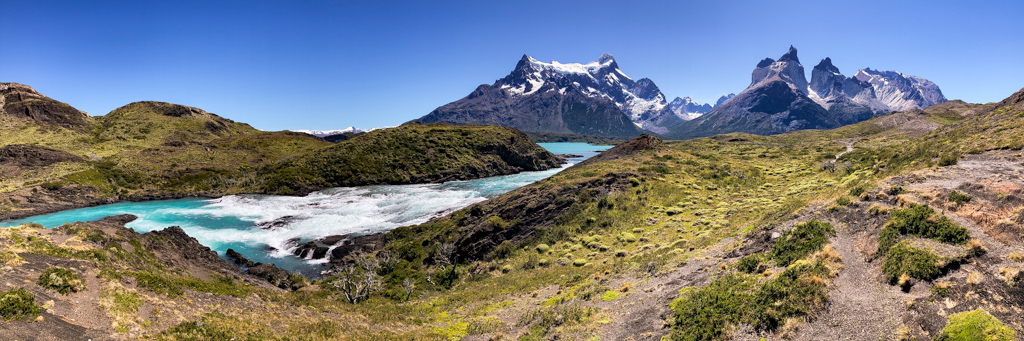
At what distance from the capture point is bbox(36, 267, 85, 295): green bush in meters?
12.2

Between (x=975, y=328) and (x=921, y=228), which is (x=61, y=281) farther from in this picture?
(x=921, y=228)

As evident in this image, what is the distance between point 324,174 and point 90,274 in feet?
282

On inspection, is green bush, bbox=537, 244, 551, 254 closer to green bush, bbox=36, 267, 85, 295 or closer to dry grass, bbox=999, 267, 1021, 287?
dry grass, bbox=999, 267, 1021, 287

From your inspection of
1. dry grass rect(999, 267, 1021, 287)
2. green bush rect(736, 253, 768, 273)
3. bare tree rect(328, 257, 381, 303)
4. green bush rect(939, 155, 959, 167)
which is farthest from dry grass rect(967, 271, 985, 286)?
bare tree rect(328, 257, 381, 303)

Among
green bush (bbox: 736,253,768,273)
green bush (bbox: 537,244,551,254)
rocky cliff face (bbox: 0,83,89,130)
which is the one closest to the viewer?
green bush (bbox: 736,253,768,273)

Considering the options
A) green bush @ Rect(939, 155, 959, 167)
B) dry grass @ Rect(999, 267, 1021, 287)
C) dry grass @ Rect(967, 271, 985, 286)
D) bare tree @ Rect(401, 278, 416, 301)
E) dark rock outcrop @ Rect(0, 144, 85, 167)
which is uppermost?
dark rock outcrop @ Rect(0, 144, 85, 167)

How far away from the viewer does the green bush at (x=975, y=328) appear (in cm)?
767

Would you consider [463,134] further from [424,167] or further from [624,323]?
[624,323]

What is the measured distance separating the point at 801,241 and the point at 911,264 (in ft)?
16.3

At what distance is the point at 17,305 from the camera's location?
10.3 meters

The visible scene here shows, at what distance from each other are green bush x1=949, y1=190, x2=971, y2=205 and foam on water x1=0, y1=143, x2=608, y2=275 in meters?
47.0

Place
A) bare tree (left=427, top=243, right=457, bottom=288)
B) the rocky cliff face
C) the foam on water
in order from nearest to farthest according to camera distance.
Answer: bare tree (left=427, top=243, right=457, bottom=288)
the foam on water
the rocky cliff face

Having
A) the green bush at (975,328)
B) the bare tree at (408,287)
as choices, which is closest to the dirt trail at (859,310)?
the green bush at (975,328)

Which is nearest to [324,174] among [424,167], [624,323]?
[424,167]
